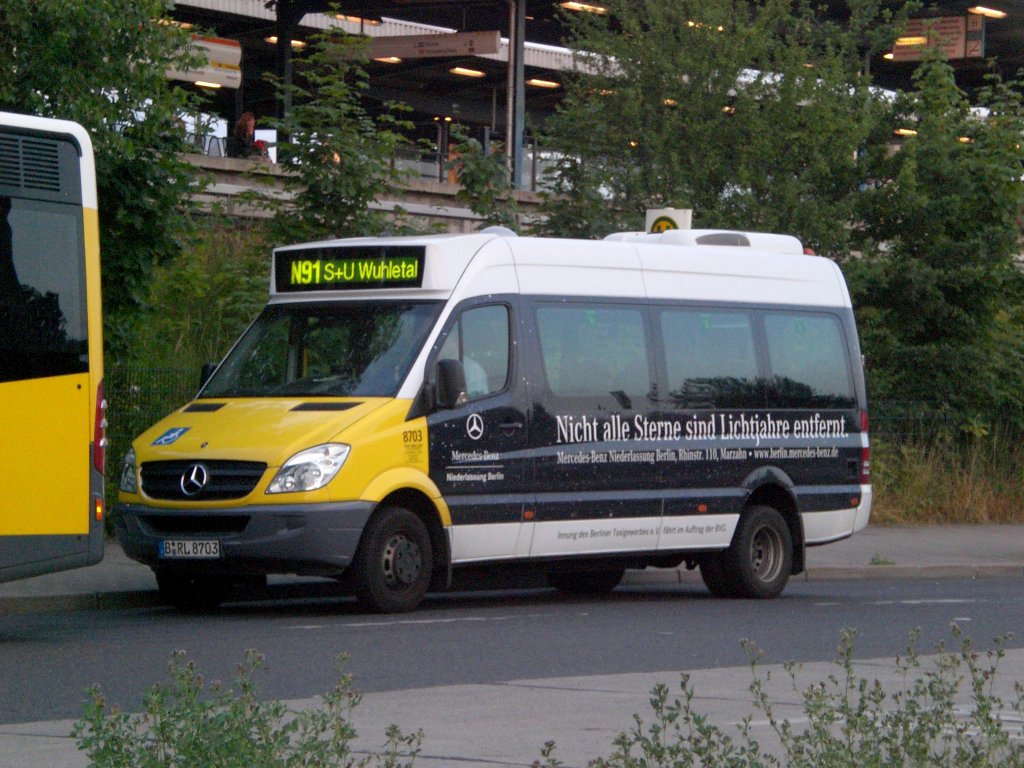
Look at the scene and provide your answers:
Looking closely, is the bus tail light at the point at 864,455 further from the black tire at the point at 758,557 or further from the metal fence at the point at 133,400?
the metal fence at the point at 133,400

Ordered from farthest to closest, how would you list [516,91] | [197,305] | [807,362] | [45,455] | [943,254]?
[516,91] < [943,254] < [197,305] < [807,362] < [45,455]

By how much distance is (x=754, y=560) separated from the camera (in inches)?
584

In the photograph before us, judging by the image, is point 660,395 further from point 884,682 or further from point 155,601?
point 884,682

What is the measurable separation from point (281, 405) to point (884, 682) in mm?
5002

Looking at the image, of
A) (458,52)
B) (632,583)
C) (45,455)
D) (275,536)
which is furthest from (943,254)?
(458,52)

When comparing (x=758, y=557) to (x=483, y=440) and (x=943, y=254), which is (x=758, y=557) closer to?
(x=483, y=440)

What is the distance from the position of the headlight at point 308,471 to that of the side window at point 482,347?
1303 mm

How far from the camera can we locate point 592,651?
1066 cm

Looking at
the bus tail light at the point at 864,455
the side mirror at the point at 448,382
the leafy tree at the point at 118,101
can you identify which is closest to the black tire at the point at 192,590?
the side mirror at the point at 448,382

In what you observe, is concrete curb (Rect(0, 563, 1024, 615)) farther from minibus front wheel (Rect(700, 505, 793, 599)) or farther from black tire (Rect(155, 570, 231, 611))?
minibus front wheel (Rect(700, 505, 793, 599))

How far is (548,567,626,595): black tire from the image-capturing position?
50.8ft

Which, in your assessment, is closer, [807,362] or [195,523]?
[195,523]

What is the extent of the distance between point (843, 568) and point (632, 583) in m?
2.27

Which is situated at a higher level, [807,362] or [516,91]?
[516,91]
